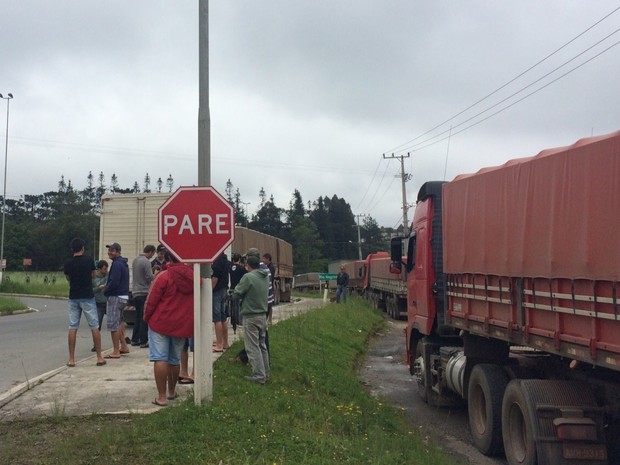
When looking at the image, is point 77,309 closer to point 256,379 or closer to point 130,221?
point 256,379

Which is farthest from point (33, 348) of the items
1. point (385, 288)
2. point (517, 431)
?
point (385, 288)

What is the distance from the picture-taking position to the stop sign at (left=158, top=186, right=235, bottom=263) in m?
6.55

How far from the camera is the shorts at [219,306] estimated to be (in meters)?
10.5

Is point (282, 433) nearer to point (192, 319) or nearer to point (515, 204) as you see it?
point (192, 319)

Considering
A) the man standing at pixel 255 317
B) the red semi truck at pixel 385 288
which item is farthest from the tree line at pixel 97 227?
the man standing at pixel 255 317

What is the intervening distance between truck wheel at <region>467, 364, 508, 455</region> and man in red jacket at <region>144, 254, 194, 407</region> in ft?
10.7

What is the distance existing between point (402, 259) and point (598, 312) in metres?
6.09

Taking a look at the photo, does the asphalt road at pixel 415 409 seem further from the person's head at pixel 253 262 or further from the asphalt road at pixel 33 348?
the asphalt road at pixel 33 348

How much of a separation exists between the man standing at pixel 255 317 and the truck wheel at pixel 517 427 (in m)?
3.15

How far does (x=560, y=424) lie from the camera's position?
5324mm

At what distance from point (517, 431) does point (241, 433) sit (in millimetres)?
2651

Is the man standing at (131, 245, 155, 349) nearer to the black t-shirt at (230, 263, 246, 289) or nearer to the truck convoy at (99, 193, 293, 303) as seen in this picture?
the black t-shirt at (230, 263, 246, 289)

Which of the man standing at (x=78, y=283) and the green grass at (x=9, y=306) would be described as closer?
the man standing at (x=78, y=283)

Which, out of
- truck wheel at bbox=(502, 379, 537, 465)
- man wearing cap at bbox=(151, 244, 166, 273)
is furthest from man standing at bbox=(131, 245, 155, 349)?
truck wheel at bbox=(502, 379, 537, 465)
